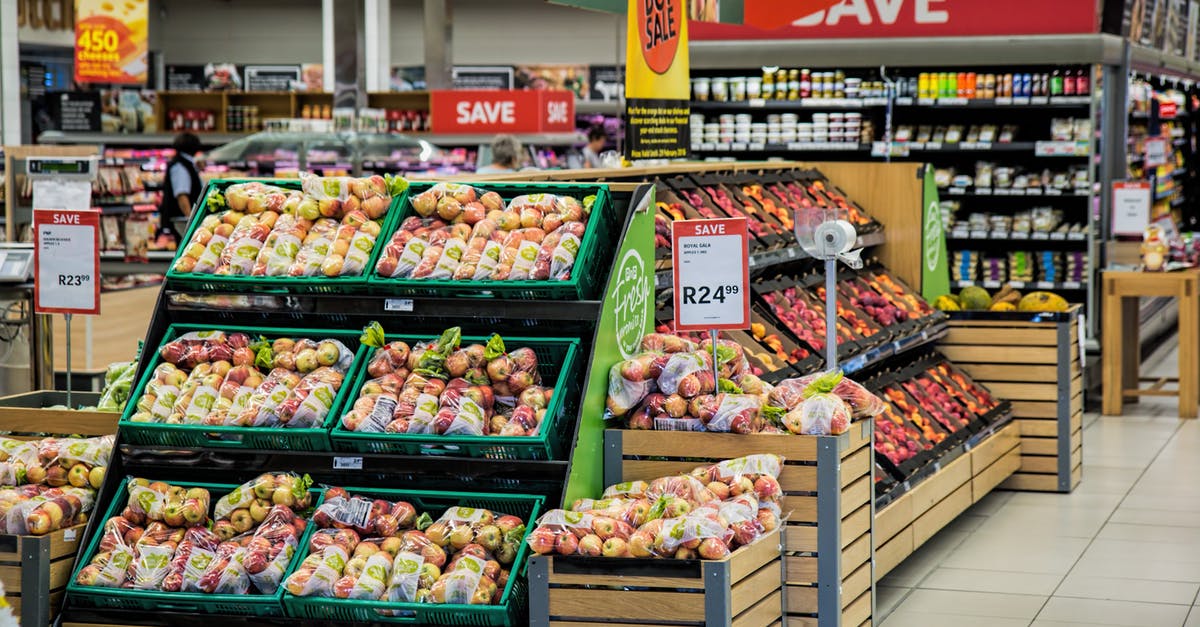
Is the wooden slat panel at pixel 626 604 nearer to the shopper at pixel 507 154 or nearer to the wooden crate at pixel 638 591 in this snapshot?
the wooden crate at pixel 638 591

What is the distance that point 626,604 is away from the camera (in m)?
3.58

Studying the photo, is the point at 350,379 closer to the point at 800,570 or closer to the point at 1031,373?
the point at 800,570

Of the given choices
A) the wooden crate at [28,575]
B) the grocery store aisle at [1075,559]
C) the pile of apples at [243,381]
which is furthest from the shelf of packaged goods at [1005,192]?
the wooden crate at [28,575]

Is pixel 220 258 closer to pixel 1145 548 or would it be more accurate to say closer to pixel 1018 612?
pixel 1018 612

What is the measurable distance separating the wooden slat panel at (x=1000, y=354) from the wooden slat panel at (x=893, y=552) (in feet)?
6.45

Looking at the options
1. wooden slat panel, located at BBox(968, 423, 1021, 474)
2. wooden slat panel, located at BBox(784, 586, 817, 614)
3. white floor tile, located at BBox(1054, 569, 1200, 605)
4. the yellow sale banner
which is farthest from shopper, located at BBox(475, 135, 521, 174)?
the yellow sale banner

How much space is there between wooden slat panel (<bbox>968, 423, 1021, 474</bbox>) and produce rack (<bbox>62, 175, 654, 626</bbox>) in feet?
9.55

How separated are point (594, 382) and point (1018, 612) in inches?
83.8

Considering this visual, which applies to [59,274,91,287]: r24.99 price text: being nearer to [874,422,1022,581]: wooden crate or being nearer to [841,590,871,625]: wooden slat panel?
[841,590,871,625]: wooden slat panel

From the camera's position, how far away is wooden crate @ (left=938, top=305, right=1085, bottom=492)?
7.41 m

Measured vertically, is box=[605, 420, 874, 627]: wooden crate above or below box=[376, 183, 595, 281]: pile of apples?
below

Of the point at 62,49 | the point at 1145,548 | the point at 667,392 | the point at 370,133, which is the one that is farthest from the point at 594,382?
Result: the point at 62,49

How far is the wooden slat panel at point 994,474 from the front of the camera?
678cm

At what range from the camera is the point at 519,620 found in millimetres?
3736
